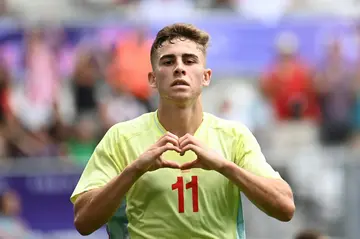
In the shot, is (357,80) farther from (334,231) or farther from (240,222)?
(240,222)

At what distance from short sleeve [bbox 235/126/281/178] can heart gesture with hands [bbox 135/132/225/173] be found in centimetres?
38

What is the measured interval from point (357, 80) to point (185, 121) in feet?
39.1

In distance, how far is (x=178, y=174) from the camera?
6625mm

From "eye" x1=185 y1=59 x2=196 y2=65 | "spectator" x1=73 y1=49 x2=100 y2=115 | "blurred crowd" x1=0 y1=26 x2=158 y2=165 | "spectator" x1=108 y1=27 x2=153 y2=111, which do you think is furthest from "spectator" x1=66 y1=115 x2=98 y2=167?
"eye" x1=185 y1=59 x2=196 y2=65

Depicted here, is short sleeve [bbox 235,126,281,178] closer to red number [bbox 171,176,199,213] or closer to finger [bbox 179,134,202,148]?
red number [bbox 171,176,199,213]

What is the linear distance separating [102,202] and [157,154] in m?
0.47

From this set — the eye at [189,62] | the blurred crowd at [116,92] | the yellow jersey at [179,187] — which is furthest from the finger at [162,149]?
the blurred crowd at [116,92]

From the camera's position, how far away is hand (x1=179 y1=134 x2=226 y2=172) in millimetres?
6234

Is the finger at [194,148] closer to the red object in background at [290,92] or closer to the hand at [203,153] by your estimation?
the hand at [203,153]

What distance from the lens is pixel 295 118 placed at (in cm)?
1781

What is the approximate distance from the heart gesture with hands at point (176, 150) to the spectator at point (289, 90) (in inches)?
459

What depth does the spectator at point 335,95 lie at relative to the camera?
17.8m

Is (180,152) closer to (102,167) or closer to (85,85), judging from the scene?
(102,167)

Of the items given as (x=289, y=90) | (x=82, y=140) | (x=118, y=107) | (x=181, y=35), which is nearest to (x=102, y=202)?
(x=181, y=35)
